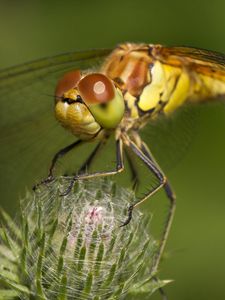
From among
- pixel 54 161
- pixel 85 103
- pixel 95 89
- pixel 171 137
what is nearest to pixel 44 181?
pixel 54 161

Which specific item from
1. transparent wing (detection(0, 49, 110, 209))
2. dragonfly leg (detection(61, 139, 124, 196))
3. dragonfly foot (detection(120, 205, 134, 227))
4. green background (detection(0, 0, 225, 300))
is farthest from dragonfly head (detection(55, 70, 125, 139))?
green background (detection(0, 0, 225, 300))

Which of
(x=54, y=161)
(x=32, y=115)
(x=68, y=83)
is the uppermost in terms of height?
(x=68, y=83)

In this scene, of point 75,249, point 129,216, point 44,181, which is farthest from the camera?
point 44,181

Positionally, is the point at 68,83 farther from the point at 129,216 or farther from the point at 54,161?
the point at 129,216

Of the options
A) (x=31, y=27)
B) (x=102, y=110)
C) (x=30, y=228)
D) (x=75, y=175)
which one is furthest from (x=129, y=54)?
(x=31, y=27)

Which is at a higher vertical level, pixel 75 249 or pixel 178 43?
pixel 178 43

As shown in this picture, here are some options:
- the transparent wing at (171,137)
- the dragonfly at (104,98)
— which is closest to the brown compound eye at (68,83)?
the dragonfly at (104,98)

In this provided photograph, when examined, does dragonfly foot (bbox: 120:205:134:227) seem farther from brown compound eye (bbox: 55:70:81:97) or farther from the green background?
the green background

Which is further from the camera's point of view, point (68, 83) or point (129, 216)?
point (68, 83)
